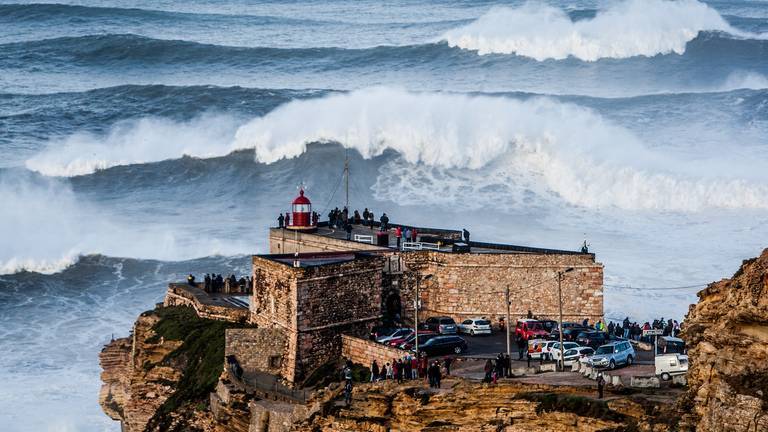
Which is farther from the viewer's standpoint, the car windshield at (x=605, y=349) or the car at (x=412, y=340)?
the car at (x=412, y=340)

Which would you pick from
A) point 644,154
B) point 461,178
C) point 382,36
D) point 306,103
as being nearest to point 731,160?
point 644,154

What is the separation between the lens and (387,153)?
7444 cm

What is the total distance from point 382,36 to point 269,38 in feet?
24.2

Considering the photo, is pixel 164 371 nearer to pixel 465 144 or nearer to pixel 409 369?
pixel 409 369

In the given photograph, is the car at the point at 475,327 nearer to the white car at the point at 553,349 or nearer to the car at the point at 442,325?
the car at the point at 442,325

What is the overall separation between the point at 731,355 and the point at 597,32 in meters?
77.7

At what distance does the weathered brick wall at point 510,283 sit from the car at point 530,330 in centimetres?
99

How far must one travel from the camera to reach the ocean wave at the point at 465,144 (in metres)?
70.2

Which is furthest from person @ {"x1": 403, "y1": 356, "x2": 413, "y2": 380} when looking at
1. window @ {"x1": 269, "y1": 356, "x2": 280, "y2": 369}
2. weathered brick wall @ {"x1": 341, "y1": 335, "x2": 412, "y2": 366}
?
window @ {"x1": 269, "y1": 356, "x2": 280, "y2": 369}

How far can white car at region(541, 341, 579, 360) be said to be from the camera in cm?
3659

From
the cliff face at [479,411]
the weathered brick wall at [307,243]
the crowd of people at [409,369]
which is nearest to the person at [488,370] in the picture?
the cliff face at [479,411]

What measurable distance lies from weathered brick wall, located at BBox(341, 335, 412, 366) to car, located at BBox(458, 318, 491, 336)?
332cm

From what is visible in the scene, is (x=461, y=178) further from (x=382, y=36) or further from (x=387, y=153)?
(x=382, y=36)

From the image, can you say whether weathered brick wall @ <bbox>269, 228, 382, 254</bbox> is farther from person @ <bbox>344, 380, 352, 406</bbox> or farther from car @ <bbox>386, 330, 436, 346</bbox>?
person @ <bbox>344, 380, 352, 406</bbox>
